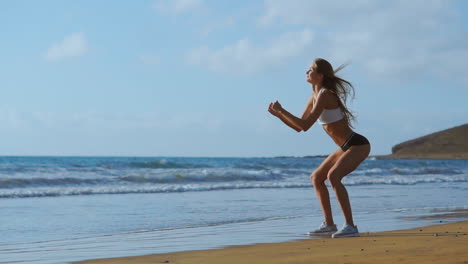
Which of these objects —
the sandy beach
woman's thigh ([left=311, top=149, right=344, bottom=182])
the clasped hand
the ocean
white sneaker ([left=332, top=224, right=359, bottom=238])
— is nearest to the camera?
the sandy beach

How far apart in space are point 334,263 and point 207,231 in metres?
3.48

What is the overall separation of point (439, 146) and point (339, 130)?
103 m

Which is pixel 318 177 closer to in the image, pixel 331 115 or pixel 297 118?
pixel 331 115

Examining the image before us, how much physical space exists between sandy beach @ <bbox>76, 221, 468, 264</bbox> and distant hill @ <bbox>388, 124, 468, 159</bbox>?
3760 inches

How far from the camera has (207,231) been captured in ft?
26.9

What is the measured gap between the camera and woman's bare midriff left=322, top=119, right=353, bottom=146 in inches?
272

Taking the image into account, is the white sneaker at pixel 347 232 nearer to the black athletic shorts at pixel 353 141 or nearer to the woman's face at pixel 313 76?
the black athletic shorts at pixel 353 141

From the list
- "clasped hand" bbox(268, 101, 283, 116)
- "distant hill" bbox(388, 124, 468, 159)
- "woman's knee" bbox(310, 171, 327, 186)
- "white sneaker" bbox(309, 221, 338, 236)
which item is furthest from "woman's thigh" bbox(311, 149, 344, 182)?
"distant hill" bbox(388, 124, 468, 159)

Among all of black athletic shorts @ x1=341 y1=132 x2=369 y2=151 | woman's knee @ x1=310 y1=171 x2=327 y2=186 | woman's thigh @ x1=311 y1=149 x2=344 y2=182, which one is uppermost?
black athletic shorts @ x1=341 y1=132 x2=369 y2=151

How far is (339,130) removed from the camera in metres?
6.94

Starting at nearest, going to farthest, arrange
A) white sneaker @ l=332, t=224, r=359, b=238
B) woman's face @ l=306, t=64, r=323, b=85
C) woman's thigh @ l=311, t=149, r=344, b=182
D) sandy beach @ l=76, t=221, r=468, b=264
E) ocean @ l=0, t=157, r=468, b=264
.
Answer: sandy beach @ l=76, t=221, r=468, b=264 < ocean @ l=0, t=157, r=468, b=264 < white sneaker @ l=332, t=224, r=359, b=238 < woman's face @ l=306, t=64, r=323, b=85 < woman's thigh @ l=311, t=149, r=344, b=182

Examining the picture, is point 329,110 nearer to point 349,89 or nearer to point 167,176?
point 349,89

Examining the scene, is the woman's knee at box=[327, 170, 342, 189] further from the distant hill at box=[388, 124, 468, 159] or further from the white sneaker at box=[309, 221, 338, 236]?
the distant hill at box=[388, 124, 468, 159]

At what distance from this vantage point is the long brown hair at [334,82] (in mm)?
6898
